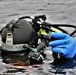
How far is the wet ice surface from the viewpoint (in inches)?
317

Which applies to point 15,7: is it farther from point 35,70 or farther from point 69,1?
point 35,70

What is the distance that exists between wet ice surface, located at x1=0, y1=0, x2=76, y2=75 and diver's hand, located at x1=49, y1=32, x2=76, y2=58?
1.41ft

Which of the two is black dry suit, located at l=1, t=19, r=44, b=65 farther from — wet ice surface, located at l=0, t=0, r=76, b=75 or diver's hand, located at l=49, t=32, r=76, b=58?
diver's hand, located at l=49, t=32, r=76, b=58

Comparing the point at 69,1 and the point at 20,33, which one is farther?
the point at 69,1

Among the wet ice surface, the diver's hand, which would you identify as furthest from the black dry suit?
the diver's hand

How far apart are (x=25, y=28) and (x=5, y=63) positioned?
903 mm

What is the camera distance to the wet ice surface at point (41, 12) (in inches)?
317

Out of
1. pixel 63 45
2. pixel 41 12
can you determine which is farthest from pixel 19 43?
pixel 41 12

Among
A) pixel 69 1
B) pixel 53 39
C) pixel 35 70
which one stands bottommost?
pixel 35 70

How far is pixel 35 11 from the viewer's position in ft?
59.8

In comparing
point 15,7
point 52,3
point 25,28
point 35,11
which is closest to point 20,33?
point 25,28

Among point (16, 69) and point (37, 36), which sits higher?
point (37, 36)

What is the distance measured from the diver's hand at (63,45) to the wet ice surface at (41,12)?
429 millimetres

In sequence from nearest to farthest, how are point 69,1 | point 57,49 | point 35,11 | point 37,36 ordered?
point 57,49 → point 37,36 → point 35,11 → point 69,1
